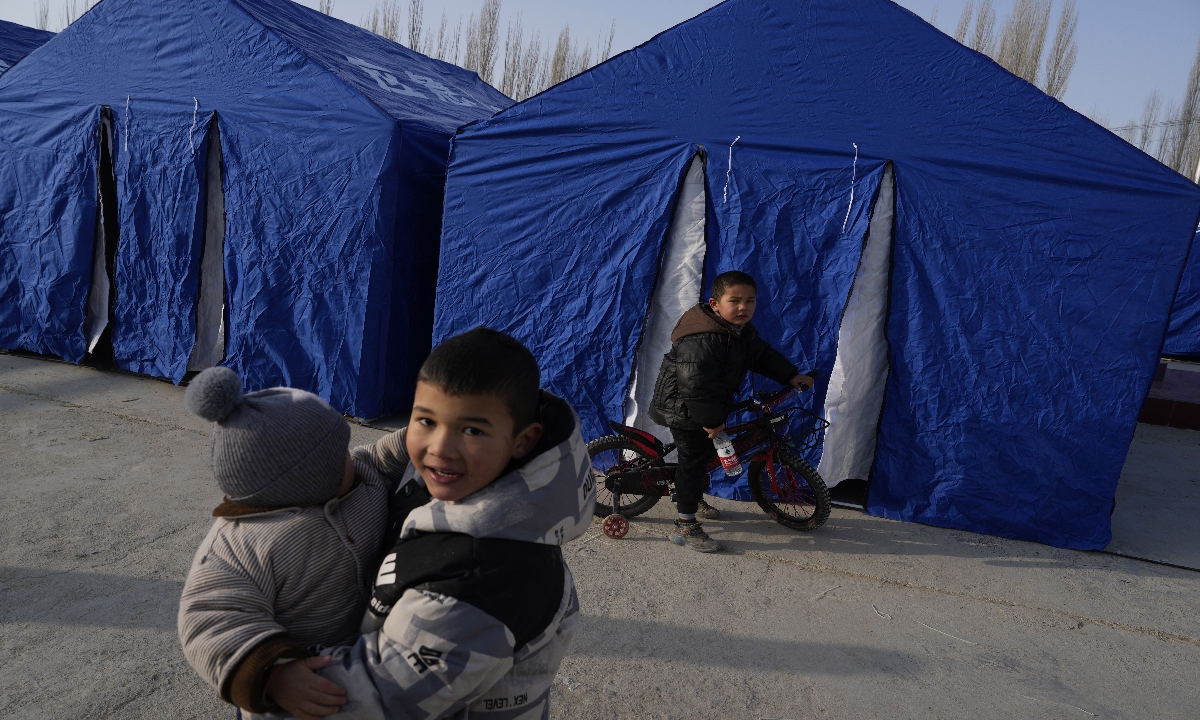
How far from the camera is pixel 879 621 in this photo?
3.25 metres

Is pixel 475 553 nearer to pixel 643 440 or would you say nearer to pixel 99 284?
pixel 643 440

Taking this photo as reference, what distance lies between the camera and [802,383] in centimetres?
395

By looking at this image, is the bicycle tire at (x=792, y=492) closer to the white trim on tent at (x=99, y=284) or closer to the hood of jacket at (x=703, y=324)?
the hood of jacket at (x=703, y=324)

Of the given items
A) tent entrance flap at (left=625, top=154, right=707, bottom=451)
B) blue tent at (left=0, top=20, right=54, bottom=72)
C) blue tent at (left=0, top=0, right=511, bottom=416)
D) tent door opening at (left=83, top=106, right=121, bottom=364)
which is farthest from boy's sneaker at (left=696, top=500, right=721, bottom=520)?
blue tent at (left=0, top=20, right=54, bottom=72)

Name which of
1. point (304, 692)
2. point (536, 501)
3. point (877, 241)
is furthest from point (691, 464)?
point (304, 692)

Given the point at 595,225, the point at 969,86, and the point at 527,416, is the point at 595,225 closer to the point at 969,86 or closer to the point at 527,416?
the point at 969,86

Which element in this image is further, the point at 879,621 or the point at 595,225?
the point at 595,225

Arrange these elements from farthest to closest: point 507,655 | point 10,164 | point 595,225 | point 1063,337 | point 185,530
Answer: point 10,164 → point 595,225 → point 1063,337 → point 185,530 → point 507,655

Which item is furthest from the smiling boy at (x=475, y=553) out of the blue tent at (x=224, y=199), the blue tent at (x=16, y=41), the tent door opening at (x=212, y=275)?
the blue tent at (x=16, y=41)

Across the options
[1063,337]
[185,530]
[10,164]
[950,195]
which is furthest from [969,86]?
[10,164]

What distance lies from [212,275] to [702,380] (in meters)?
4.38

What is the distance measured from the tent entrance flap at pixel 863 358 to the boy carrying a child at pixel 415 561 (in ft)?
11.4

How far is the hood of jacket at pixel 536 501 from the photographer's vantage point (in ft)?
3.50

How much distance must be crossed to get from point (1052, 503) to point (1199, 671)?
48.5 inches
